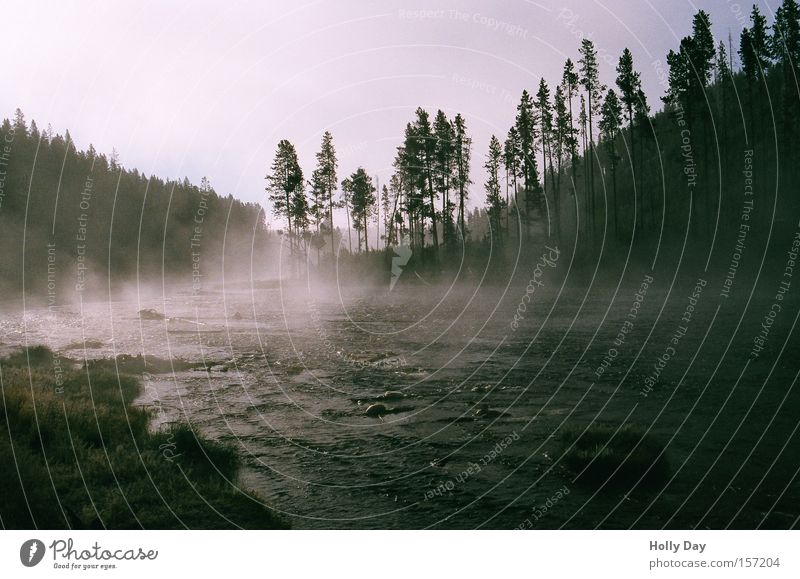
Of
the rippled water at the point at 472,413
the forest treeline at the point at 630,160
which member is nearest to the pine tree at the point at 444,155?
the forest treeline at the point at 630,160

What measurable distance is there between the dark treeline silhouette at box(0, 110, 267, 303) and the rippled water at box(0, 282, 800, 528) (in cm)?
4341

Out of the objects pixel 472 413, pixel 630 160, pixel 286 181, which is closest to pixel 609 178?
pixel 630 160

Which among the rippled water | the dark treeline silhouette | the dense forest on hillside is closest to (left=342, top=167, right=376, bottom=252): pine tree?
the dense forest on hillside

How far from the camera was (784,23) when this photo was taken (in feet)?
158

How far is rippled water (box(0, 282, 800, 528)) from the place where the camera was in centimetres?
620

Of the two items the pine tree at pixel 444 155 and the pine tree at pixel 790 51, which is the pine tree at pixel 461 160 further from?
the pine tree at pixel 790 51

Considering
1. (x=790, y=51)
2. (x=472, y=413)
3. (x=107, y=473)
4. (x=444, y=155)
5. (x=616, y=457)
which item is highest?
(x=790, y=51)

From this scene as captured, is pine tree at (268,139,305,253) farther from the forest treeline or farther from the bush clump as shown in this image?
the bush clump

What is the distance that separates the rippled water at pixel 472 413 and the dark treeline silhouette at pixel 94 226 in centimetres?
4341

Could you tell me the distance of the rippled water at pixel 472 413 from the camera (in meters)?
6.20

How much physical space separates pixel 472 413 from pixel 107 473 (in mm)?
6476

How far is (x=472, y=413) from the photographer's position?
10008mm

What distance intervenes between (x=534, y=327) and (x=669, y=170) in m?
55.3

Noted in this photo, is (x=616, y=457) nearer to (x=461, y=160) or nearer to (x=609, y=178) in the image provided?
(x=461, y=160)
